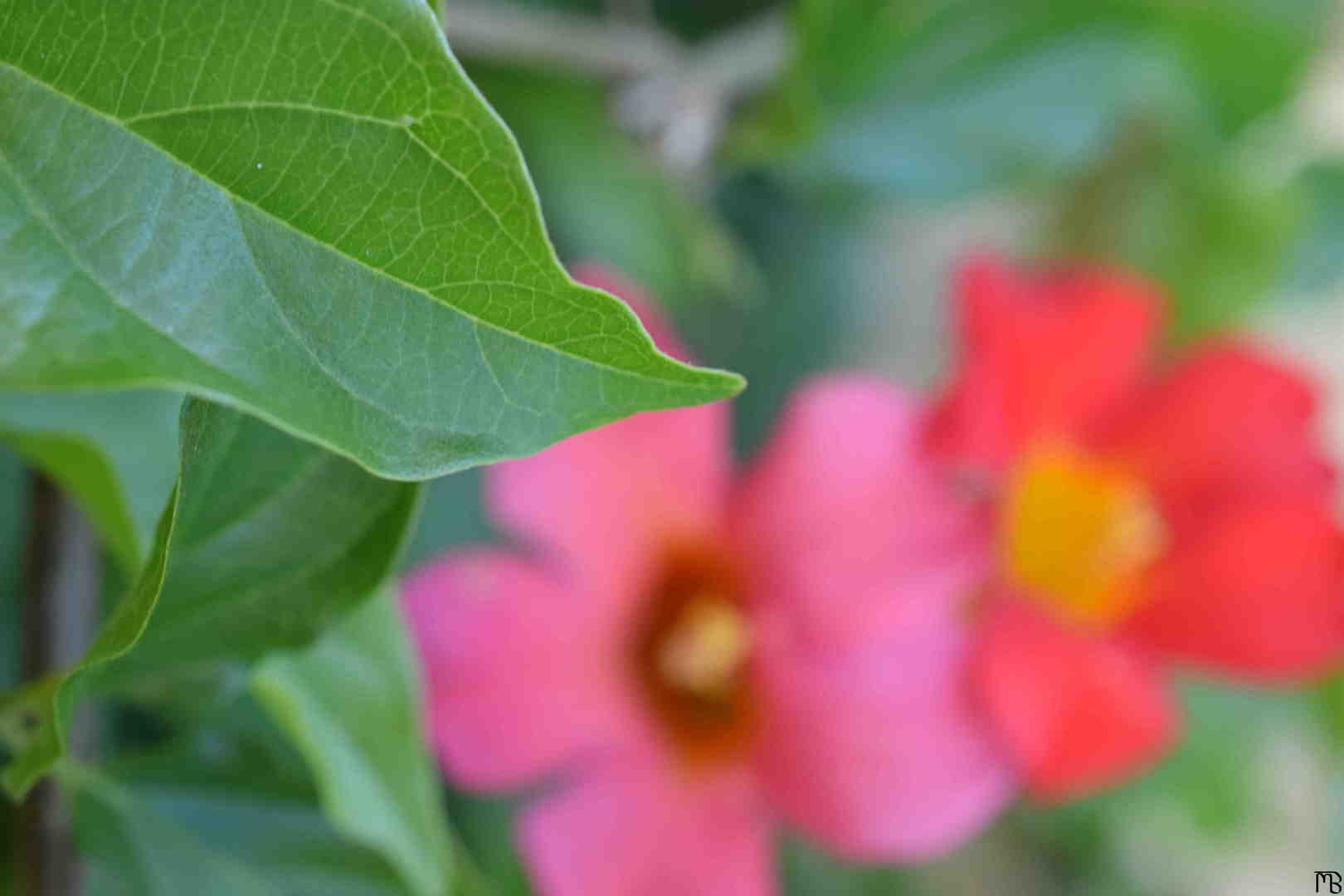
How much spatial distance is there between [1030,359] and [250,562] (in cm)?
32

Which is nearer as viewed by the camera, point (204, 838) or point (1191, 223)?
point (204, 838)

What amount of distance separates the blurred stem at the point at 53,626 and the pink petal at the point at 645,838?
152 mm

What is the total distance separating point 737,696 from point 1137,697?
0.47 feet

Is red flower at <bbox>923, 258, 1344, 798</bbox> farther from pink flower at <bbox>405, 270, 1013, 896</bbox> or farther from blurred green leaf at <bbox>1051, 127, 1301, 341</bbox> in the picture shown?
blurred green leaf at <bbox>1051, 127, 1301, 341</bbox>

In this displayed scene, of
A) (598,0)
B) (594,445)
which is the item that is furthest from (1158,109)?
(594,445)

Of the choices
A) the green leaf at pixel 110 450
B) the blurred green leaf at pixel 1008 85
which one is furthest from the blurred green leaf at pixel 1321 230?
the green leaf at pixel 110 450

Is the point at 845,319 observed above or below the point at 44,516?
above

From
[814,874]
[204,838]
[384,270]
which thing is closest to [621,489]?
[204,838]

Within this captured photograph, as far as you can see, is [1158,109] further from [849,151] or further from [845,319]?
[845,319]

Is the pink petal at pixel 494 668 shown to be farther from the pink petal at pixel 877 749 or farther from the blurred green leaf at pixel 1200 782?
the blurred green leaf at pixel 1200 782

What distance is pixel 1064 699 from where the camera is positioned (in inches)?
18.6

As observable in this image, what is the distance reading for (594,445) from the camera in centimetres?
45

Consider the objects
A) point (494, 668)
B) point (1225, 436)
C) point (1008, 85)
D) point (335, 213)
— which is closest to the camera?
point (335, 213)

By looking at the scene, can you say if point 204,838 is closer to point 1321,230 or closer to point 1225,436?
point 1225,436
